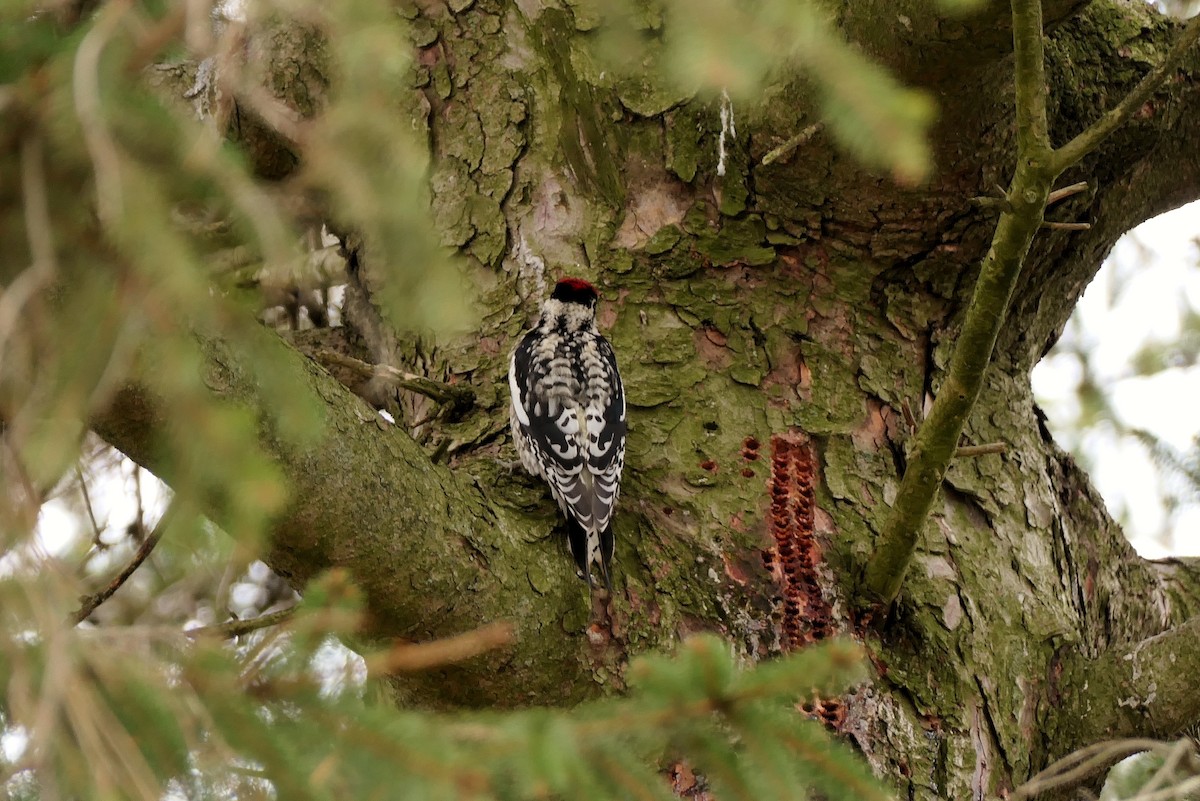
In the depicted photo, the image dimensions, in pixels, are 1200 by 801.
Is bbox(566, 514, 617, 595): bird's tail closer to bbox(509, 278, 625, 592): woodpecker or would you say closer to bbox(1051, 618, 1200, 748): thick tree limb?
bbox(509, 278, 625, 592): woodpecker

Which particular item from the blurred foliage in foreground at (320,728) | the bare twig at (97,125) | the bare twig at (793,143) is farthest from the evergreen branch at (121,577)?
the bare twig at (793,143)

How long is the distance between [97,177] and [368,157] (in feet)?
0.93

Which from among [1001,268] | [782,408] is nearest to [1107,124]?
[1001,268]

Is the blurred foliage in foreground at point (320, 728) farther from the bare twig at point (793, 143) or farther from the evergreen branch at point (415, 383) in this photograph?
the bare twig at point (793, 143)

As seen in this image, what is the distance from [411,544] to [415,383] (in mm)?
769

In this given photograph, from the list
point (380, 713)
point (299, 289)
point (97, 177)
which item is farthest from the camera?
point (299, 289)

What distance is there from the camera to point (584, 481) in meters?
2.90

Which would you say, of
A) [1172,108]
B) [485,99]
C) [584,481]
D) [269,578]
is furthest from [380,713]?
[269,578]

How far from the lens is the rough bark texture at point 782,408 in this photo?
234 centimetres

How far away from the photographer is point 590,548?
102 inches

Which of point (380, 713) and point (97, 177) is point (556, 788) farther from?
point (97, 177)

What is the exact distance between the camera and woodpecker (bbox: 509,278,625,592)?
8.80ft

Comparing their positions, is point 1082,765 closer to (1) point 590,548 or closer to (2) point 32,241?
(1) point 590,548

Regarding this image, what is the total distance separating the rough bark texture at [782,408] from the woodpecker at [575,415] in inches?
2.5
